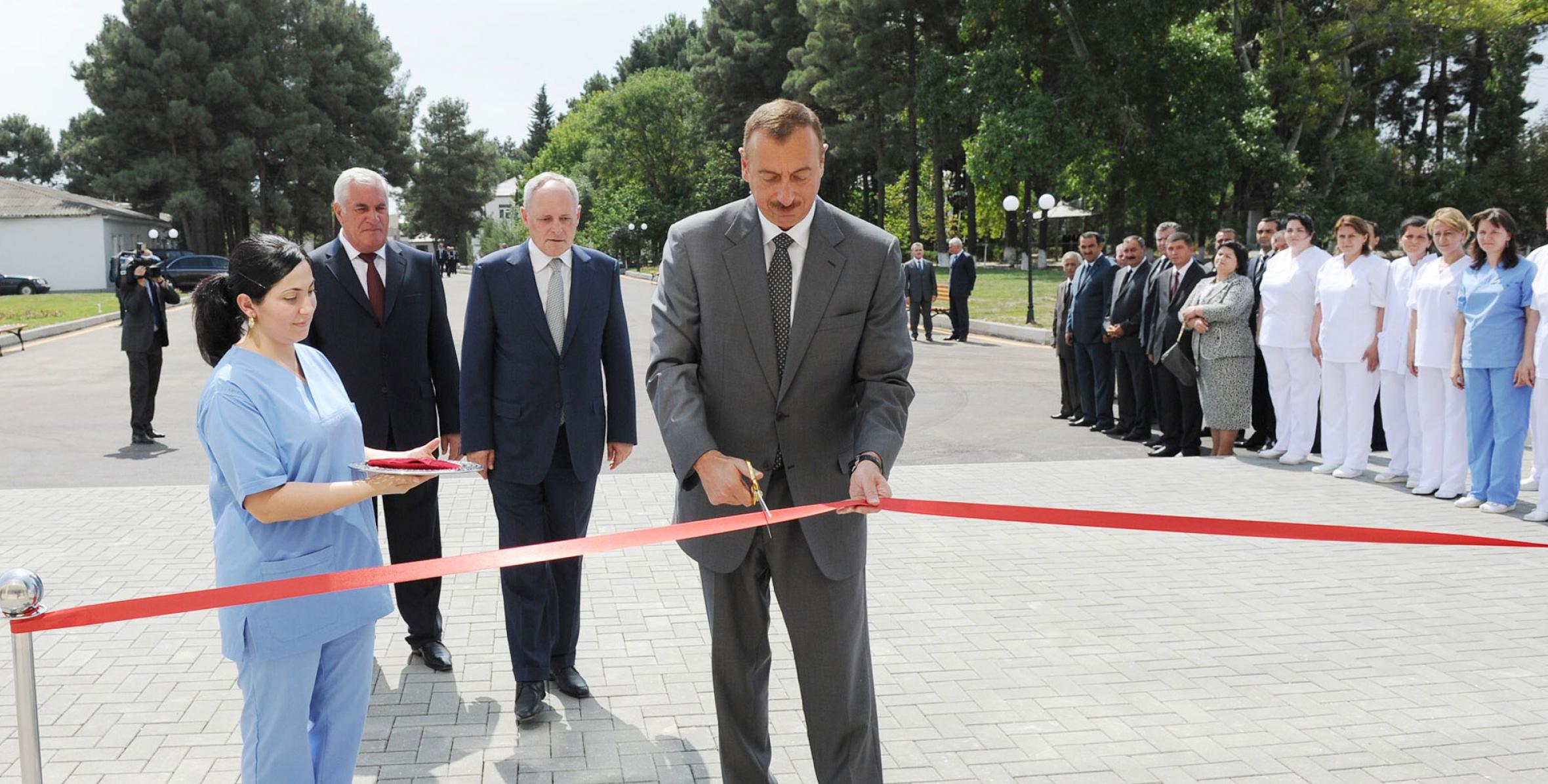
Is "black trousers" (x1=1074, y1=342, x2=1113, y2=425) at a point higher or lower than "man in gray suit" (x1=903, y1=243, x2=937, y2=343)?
lower

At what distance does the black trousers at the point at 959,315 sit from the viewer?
2270 centimetres

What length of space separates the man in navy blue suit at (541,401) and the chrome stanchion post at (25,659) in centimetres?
199

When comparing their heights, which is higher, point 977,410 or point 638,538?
point 638,538

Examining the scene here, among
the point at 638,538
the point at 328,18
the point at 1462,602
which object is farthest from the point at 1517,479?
the point at 328,18

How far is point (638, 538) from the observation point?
10.3ft

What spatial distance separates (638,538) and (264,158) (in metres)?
61.7

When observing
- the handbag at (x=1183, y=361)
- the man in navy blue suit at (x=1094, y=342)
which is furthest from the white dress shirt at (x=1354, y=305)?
the man in navy blue suit at (x=1094, y=342)

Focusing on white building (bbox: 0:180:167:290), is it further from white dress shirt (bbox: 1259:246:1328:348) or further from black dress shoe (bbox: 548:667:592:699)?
black dress shoe (bbox: 548:667:592:699)

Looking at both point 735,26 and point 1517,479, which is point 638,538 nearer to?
point 1517,479

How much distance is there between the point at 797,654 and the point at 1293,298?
8089 mm

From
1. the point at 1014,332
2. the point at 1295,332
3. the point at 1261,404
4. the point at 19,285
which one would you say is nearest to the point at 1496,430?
the point at 1295,332

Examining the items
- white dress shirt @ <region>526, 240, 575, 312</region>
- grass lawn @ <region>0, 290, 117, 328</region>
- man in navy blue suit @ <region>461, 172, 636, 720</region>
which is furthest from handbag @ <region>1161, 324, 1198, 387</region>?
grass lawn @ <region>0, 290, 117, 328</region>

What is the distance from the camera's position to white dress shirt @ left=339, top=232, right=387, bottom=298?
497 cm

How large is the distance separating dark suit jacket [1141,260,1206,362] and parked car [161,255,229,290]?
40.1 metres
